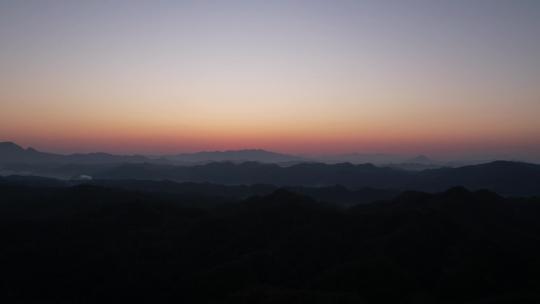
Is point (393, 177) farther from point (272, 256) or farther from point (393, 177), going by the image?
point (272, 256)

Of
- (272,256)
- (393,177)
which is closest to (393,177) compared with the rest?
(393,177)

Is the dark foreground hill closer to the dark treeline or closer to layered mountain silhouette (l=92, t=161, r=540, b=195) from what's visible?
the dark treeline

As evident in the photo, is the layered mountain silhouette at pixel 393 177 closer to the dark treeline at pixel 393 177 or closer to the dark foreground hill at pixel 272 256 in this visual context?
the dark treeline at pixel 393 177

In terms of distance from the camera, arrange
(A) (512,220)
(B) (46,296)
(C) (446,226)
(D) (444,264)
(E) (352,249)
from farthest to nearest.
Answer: (A) (512,220)
(C) (446,226)
(E) (352,249)
(D) (444,264)
(B) (46,296)

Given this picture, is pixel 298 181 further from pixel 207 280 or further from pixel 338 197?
pixel 207 280

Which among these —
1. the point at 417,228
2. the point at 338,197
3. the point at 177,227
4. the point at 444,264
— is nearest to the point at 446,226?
the point at 417,228

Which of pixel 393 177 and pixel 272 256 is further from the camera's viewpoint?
pixel 393 177

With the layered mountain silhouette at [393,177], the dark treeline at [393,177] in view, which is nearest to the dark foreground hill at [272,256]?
the dark treeline at [393,177]

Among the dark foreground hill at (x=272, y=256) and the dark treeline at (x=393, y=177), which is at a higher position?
the dark treeline at (x=393, y=177)

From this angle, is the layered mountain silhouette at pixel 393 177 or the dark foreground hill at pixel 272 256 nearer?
the dark foreground hill at pixel 272 256
